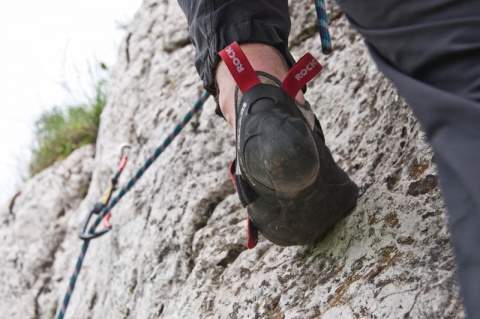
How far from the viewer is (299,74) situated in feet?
3.82

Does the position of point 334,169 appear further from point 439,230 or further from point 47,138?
point 47,138

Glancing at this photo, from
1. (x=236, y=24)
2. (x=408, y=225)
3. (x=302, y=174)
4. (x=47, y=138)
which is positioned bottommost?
(x=47, y=138)

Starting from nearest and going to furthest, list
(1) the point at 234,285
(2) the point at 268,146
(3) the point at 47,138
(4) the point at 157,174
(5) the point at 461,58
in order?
(5) the point at 461,58 < (2) the point at 268,146 < (1) the point at 234,285 < (4) the point at 157,174 < (3) the point at 47,138

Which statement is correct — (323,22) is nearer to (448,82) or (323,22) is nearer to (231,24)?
(231,24)

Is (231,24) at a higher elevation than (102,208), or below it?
higher

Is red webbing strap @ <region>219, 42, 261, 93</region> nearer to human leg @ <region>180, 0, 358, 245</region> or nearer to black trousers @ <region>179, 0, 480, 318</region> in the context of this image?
human leg @ <region>180, 0, 358, 245</region>

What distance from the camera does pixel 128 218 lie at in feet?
7.66

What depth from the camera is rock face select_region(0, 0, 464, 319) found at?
1110 millimetres

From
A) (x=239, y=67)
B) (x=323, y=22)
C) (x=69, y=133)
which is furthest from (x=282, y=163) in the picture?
(x=69, y=133)

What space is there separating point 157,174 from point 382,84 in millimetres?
1049

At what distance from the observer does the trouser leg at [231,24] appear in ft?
4.04

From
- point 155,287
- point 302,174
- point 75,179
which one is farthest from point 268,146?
point 75,179

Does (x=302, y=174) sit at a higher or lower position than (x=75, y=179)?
higher

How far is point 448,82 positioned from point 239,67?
1.71 ft
